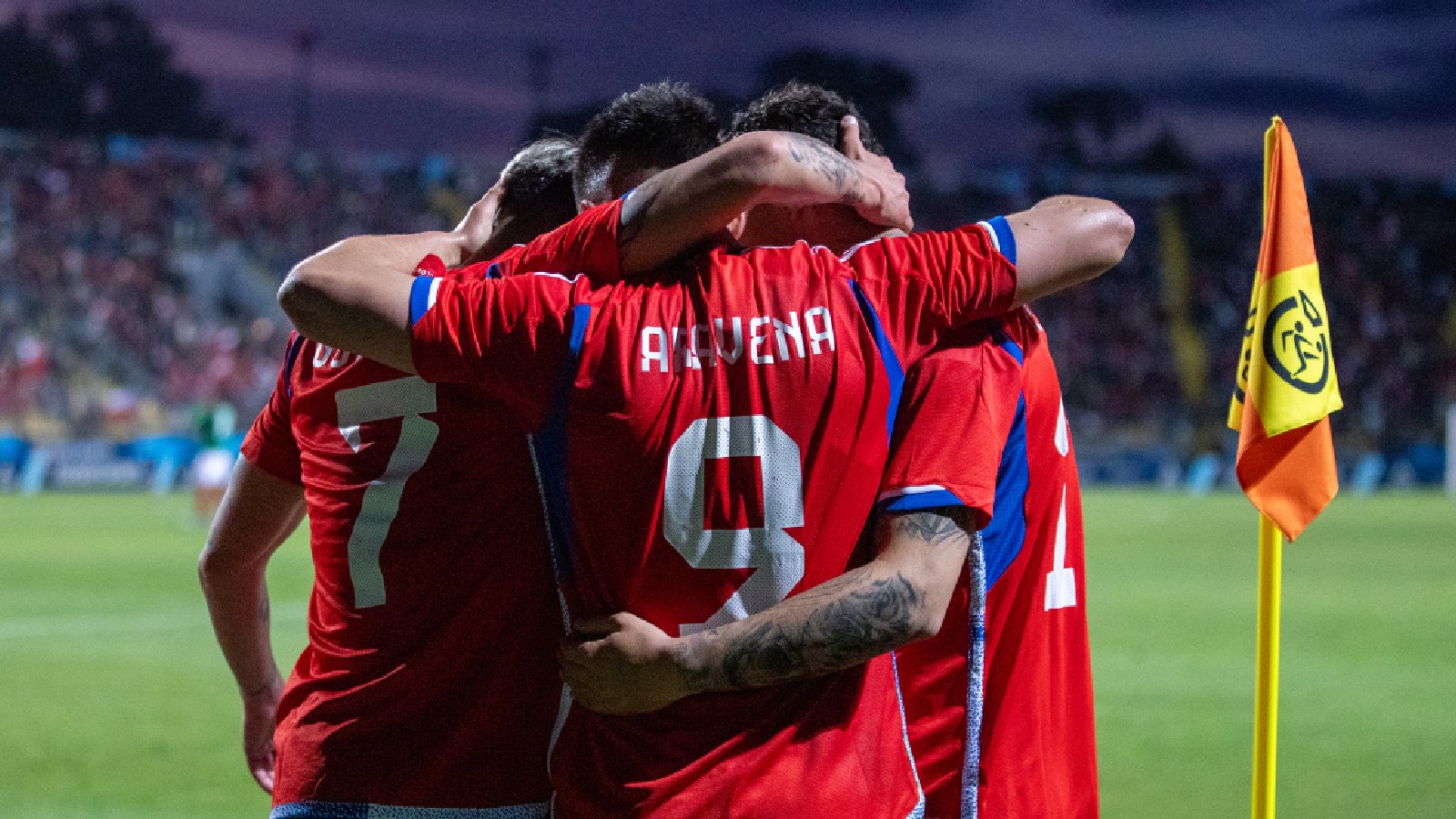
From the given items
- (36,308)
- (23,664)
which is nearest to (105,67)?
(36,308)

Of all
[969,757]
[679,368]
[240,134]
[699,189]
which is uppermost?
[240,134]

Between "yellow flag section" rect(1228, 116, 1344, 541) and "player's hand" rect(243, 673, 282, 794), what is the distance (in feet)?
7.22

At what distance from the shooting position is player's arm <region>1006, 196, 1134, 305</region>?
2.27 meters

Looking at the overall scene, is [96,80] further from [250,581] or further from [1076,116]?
[250,581]

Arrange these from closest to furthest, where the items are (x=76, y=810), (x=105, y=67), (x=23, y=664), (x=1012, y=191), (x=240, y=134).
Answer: (x=76, y=810) < (x=23, y=664) < (x=1012, y=191) < (x=105, y=67) < (x=240, y=134)

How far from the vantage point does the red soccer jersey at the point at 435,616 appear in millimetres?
2490

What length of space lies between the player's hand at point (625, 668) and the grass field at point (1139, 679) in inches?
162

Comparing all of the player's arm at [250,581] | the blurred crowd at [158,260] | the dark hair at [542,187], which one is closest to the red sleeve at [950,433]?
the dark hair at [542,187]

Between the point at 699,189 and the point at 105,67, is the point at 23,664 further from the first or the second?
the point at 105,67

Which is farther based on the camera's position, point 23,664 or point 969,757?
point 23,664

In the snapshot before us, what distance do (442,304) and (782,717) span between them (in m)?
0.79

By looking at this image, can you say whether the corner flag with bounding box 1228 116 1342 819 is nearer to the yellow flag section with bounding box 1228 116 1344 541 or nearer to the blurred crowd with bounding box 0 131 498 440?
the yellow flag section with bounding box 1228 116 1344 541

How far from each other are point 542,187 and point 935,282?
957mm

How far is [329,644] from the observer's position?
8.55 feet
